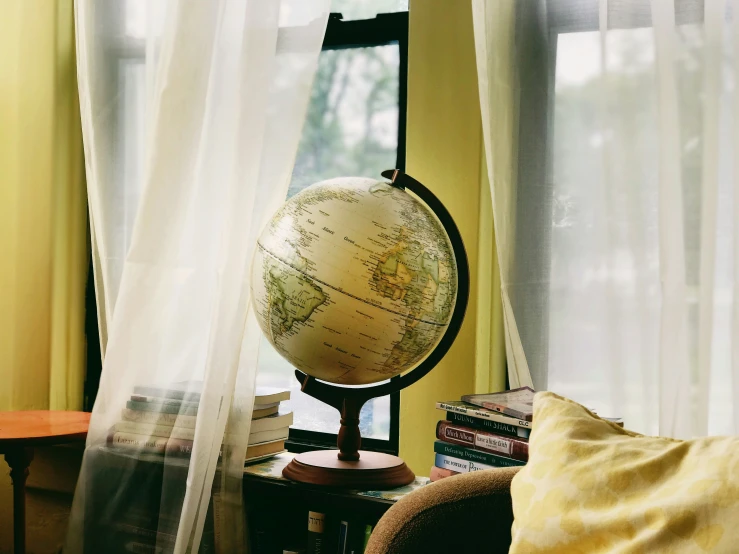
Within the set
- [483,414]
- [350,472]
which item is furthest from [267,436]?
[483,414]

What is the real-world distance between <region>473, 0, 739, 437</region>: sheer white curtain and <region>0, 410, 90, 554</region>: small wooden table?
1058mm

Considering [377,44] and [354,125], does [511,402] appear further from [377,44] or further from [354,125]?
[377,44]


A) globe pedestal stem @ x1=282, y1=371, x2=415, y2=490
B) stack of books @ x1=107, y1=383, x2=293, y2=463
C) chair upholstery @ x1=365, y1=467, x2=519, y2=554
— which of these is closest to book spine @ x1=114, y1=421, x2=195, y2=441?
stack of books @ x1=107, y1=383, x2=293, y2=463

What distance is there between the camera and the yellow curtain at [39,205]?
2.20 meters

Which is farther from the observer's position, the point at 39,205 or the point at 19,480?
the point at 39,205

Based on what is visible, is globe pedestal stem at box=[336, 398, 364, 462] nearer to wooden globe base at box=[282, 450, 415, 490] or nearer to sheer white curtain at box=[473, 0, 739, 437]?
wooden globe base at box=[282, 450, 415, 490]

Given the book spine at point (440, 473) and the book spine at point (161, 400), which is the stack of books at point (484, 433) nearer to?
the book spine at point (440, 473)

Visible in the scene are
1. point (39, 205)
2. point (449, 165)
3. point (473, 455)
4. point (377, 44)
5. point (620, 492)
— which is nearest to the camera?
point (620, 492)

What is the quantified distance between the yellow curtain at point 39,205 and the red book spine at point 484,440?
1.32m

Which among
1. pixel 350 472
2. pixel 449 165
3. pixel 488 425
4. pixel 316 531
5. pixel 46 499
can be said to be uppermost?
pixel 449 165

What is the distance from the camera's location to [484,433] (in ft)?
4.57

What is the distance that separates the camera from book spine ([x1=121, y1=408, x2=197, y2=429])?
5.35ft

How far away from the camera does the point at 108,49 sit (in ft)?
6.62

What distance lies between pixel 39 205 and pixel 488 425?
5.01ft
